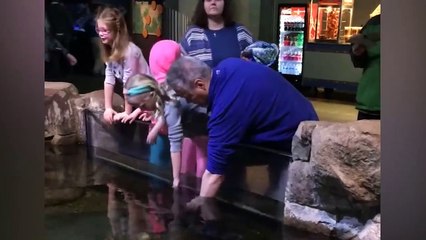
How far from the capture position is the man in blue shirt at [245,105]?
2.81m

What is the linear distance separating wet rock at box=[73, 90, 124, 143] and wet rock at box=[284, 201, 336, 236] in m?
1.31

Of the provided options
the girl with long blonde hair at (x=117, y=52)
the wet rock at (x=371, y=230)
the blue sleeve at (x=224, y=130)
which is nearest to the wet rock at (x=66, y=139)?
the girl with long blonde hair at (x=117, y=52)

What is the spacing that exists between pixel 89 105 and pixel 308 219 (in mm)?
Answer: 2023

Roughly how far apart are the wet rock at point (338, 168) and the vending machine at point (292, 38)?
0.38m

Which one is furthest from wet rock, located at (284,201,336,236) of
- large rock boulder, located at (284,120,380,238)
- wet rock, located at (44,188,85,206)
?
wet rock, located at (44,188,85,206)

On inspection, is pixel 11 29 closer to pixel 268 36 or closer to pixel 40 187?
pixel 40 187

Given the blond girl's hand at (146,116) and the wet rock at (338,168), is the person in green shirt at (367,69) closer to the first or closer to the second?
the wet rock at (338,168)

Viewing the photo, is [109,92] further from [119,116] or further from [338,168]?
[338,168]

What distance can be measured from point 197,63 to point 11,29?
7.17ft

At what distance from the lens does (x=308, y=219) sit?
9.07 ft

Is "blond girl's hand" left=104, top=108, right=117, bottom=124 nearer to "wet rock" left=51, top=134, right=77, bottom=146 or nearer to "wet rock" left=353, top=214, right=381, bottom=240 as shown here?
"wet rock" left=51, top=134, right=77, bottom=146

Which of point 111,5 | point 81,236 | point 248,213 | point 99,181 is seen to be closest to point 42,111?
point 81,236

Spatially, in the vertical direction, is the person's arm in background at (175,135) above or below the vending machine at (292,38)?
below

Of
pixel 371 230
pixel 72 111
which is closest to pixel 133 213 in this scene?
pixel 371 230
